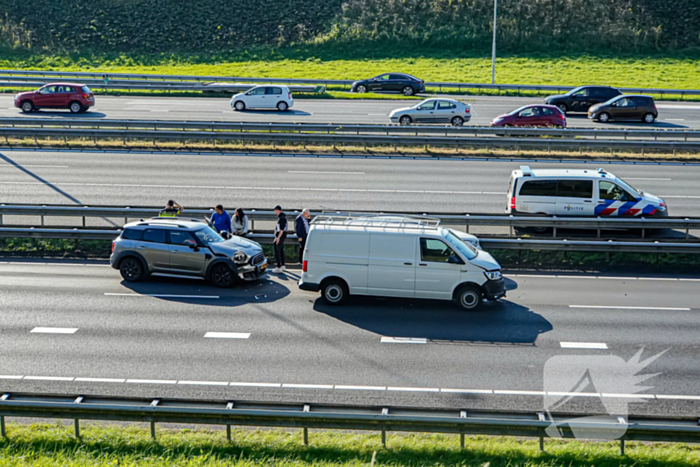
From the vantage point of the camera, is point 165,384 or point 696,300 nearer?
point 165,384

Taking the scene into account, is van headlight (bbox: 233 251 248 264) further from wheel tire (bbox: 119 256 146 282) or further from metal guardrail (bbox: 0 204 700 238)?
metal guardrail (bbox: 0 204 700 238)

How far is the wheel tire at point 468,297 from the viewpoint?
1418cm

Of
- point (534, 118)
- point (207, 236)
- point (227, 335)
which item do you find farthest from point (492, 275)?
point (534, 118)

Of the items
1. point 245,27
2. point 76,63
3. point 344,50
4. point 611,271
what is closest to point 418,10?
point 344,50

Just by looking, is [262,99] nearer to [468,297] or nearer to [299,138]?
[299,138]

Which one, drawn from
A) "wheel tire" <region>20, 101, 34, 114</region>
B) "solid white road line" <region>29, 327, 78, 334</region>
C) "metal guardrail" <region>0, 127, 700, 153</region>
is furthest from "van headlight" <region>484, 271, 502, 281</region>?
"wheel tire" <region>20, 101, 34, 114</region>

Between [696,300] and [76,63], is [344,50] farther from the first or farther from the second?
[696,300]

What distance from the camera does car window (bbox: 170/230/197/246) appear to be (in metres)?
15.9

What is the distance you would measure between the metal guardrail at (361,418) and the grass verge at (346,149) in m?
20.3

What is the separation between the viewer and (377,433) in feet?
30.6

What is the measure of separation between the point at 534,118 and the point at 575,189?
13265mm

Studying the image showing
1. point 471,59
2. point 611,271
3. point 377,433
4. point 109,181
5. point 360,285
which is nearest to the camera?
point 377,433

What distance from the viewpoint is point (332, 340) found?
1273cm

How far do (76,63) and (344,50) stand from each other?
20.0 metres
